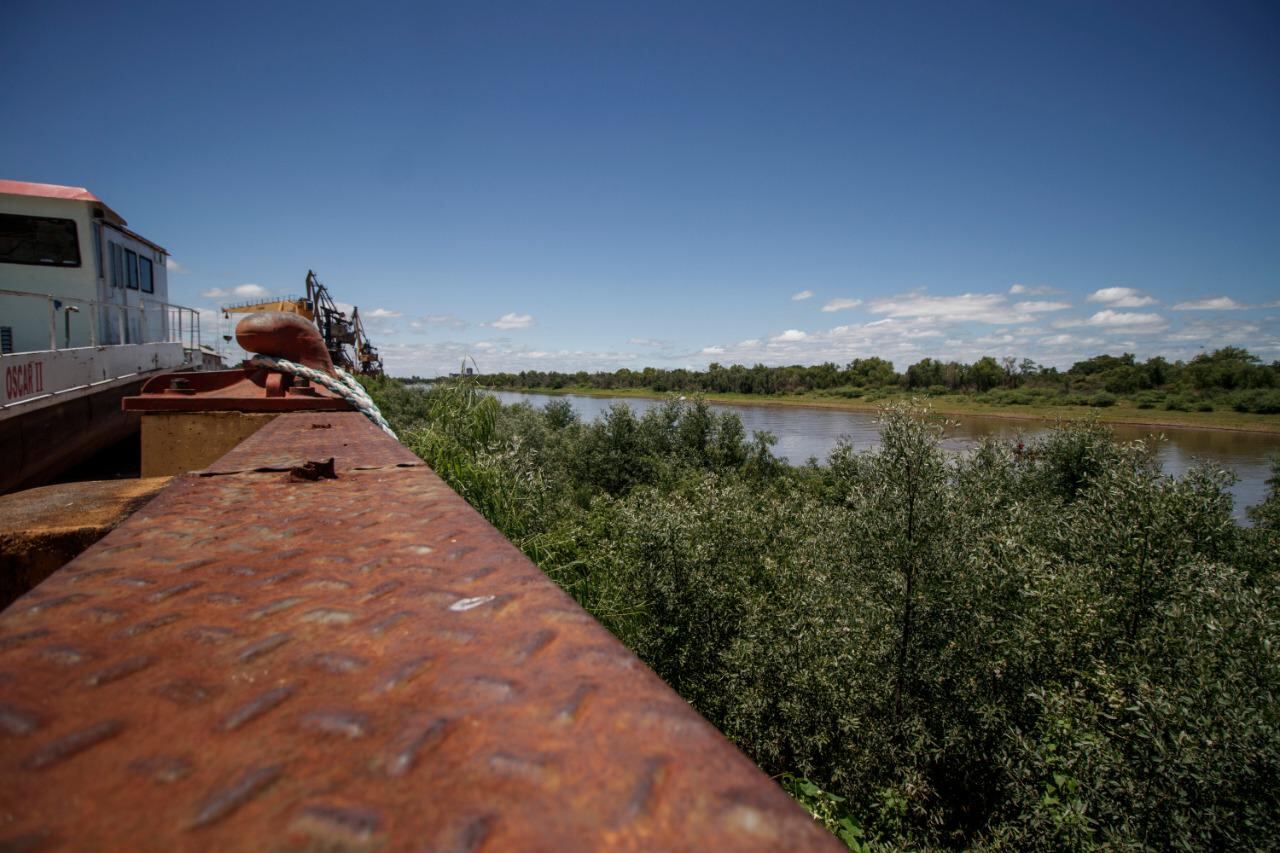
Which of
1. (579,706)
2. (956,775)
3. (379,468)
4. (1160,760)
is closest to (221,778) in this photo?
(579,706)

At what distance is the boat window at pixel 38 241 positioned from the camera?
10.9 metres

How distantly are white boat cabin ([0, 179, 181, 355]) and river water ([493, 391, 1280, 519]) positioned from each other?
38.4ft

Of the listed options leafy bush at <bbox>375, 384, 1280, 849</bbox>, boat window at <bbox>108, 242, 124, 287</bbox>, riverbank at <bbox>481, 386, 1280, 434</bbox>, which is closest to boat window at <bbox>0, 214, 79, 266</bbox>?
boat window at <bbox>108, 242, 124, 287</bbox>

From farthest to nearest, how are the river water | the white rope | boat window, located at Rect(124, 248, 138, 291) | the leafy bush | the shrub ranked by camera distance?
the shrub → the river water → boat window, located at Rect(124, 248, 138, 291) → the leafy bush → the white rope

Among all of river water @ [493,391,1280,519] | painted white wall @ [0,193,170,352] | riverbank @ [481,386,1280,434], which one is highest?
painted white wall @ [0,193,170,352]

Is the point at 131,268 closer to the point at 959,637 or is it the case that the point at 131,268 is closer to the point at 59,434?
the point at 59,434

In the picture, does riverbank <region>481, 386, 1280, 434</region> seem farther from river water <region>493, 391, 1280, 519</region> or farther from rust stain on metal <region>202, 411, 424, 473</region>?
rust stain on metal <region>202, 411, 424, 473</region>

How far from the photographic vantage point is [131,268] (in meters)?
13.5

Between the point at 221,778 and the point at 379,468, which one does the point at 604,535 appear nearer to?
the point at 379,468

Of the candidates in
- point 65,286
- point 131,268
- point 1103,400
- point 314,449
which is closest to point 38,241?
point 65,286

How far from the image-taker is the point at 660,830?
16.0 inches

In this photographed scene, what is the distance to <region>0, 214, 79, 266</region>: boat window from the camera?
10891 mm

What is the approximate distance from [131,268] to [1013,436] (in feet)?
116

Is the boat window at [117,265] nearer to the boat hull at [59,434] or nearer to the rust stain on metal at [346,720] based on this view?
the boat hull at [59,434]
